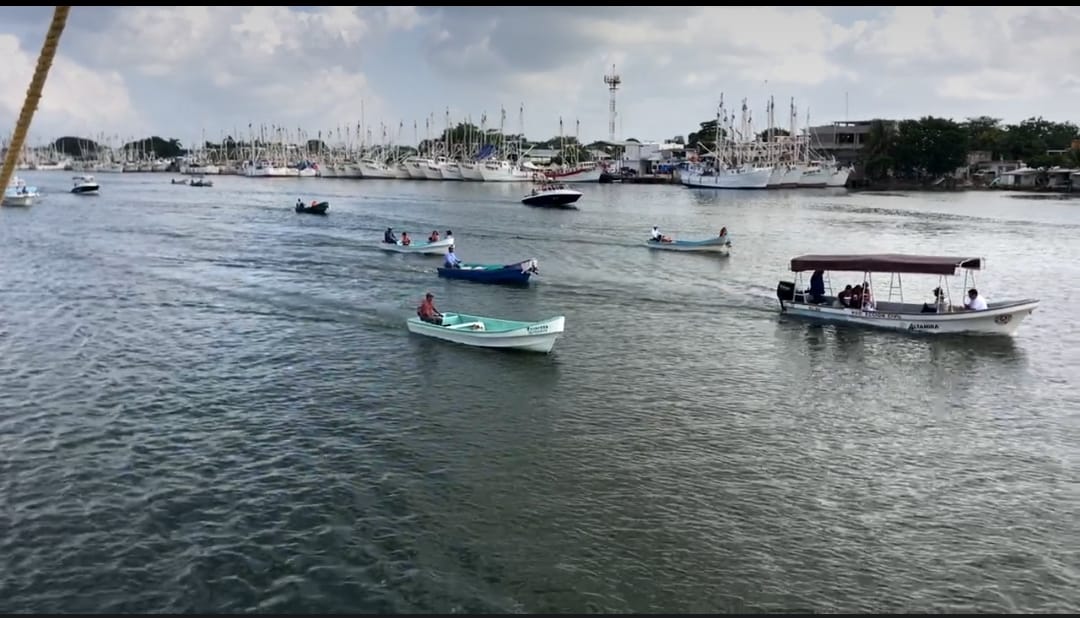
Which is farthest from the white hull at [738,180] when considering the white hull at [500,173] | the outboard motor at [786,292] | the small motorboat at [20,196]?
the outboard motor at [786,292]

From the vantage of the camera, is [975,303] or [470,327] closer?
[470,327]

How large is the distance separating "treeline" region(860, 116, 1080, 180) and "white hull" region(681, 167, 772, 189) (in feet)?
89.1

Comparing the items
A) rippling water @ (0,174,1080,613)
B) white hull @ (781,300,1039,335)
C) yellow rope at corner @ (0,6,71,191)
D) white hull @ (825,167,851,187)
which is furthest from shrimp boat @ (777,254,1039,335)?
white hull @ (825,167,851,187)

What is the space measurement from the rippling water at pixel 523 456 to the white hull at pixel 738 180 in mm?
97468

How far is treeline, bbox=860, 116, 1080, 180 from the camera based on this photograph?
141250 mm

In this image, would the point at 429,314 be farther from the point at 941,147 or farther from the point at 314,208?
the point at 941,147

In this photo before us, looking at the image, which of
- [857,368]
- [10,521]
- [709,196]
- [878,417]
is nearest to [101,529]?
[10,521]

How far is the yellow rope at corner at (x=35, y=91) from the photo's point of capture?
4.36 meters

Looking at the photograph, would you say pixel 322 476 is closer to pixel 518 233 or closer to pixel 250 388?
pixel 250 388

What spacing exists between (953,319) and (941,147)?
127603 mm

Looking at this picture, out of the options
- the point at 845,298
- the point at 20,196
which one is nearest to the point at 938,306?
the point at 845,298

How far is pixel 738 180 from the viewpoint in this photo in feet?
453

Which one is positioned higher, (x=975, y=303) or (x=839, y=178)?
(x=839, y=178)

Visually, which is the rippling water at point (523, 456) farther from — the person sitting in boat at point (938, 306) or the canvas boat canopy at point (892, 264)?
the canvas boat canopy at point (892, 264)
